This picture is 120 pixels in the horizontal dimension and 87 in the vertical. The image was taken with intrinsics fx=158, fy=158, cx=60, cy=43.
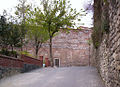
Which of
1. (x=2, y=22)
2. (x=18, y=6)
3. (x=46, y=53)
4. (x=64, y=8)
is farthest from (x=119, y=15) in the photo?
(x=46, y=53)

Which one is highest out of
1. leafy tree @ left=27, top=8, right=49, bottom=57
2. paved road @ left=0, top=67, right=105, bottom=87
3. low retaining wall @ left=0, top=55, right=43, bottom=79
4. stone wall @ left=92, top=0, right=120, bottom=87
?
leafy tree @ left=27, top=8, right=49, bottom=57

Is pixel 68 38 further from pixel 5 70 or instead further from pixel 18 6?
pixel 5 70

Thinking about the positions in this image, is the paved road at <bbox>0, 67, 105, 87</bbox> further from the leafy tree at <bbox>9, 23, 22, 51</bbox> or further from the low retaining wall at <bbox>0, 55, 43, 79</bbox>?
the leafy tree at <bbox>9, 23, 22, 51</bbox>

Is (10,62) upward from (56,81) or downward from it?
upward

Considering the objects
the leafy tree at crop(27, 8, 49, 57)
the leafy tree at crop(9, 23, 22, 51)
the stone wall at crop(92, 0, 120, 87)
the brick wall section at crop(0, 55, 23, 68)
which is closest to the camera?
the stone wall at crop(92, 0, 120, 87)

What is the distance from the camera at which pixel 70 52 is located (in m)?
26.3

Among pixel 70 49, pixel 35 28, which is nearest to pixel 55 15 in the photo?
pixel 35 28

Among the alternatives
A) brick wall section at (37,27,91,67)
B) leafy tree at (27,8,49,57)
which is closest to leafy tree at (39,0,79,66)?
leafy tree at (27,8,49,57)

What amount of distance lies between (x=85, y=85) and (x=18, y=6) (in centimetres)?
1566

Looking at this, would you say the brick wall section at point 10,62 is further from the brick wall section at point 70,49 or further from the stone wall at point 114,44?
the brick wall section at point 70,49

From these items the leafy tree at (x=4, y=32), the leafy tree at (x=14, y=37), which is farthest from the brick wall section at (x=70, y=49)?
the leafy tree at (x=4, y=32)

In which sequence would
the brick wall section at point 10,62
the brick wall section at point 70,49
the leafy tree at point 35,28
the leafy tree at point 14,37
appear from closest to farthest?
the brick wall section at point 10,62 < the leafy tree at point 14,37 < the leafy tree at point 35,28 < the brick wall section at point 70,49

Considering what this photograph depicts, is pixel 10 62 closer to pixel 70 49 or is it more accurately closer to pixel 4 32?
pixel 4 32

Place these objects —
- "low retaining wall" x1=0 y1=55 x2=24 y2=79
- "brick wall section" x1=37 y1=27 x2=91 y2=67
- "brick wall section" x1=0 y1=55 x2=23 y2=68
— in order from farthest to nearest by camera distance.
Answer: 1. "brick wall section" x1=37 y1=27 x2=91 y2=67
2. "brick wall section" x1=0 y1=55 x2=23 y2=68
3. "low retaining wall" x1=0 y1=55 x2=24 y2=79
